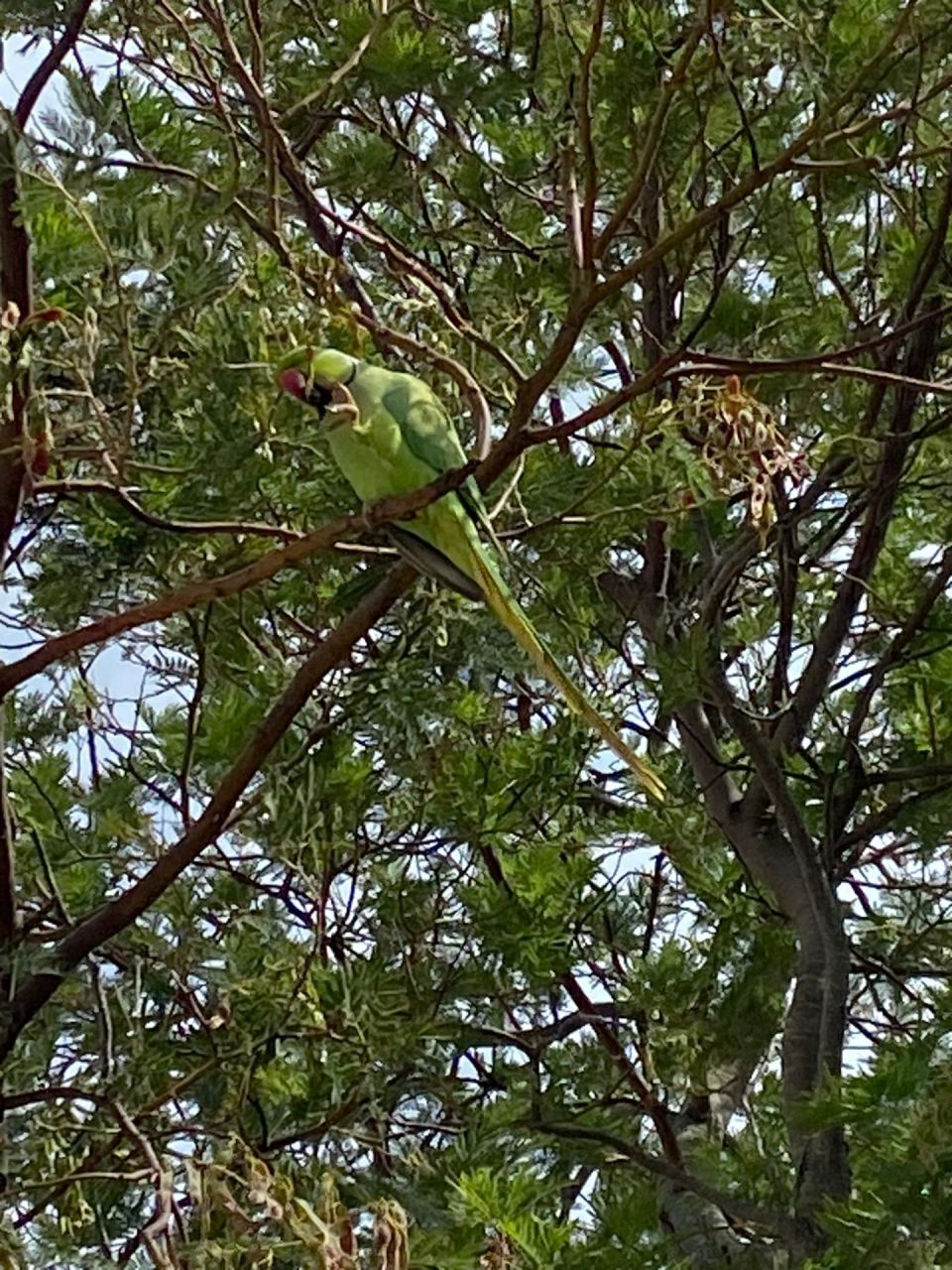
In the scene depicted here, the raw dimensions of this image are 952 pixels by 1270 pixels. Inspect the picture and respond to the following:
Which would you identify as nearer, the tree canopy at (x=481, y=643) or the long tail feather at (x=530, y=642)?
the tree canopy at (x=481, y=643)

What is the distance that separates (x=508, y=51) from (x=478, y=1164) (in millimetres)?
1338

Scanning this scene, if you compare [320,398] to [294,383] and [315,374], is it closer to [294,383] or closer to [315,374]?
[315,374]

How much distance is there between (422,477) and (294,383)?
1.08 feet

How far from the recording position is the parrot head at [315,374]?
49.2 inches

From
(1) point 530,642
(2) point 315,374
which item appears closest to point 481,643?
(1) point 530,642

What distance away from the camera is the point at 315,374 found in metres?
1.45

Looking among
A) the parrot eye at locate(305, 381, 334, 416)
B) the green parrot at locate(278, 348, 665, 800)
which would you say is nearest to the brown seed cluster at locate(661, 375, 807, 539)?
the green parrot at locate(278, 348, 665, 800)

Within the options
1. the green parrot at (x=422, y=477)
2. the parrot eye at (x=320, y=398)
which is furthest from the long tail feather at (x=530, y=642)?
the parrot eye at (x=320, y=398)

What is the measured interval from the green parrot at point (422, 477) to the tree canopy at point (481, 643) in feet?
0.18

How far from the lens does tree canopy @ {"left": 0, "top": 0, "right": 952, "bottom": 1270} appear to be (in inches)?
49.5

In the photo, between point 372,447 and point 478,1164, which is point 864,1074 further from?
point 372,447

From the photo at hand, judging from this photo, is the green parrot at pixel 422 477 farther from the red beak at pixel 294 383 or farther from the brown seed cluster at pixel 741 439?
the brown seed cluster at pixel 741 439

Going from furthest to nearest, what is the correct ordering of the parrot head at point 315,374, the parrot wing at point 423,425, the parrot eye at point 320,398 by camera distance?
1. the parrot wing at point 423,425
2. the parrot eye at point 320,398
3. the parrot head at point 315,374

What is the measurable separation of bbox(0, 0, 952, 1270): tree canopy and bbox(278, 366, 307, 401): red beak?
31 mm
